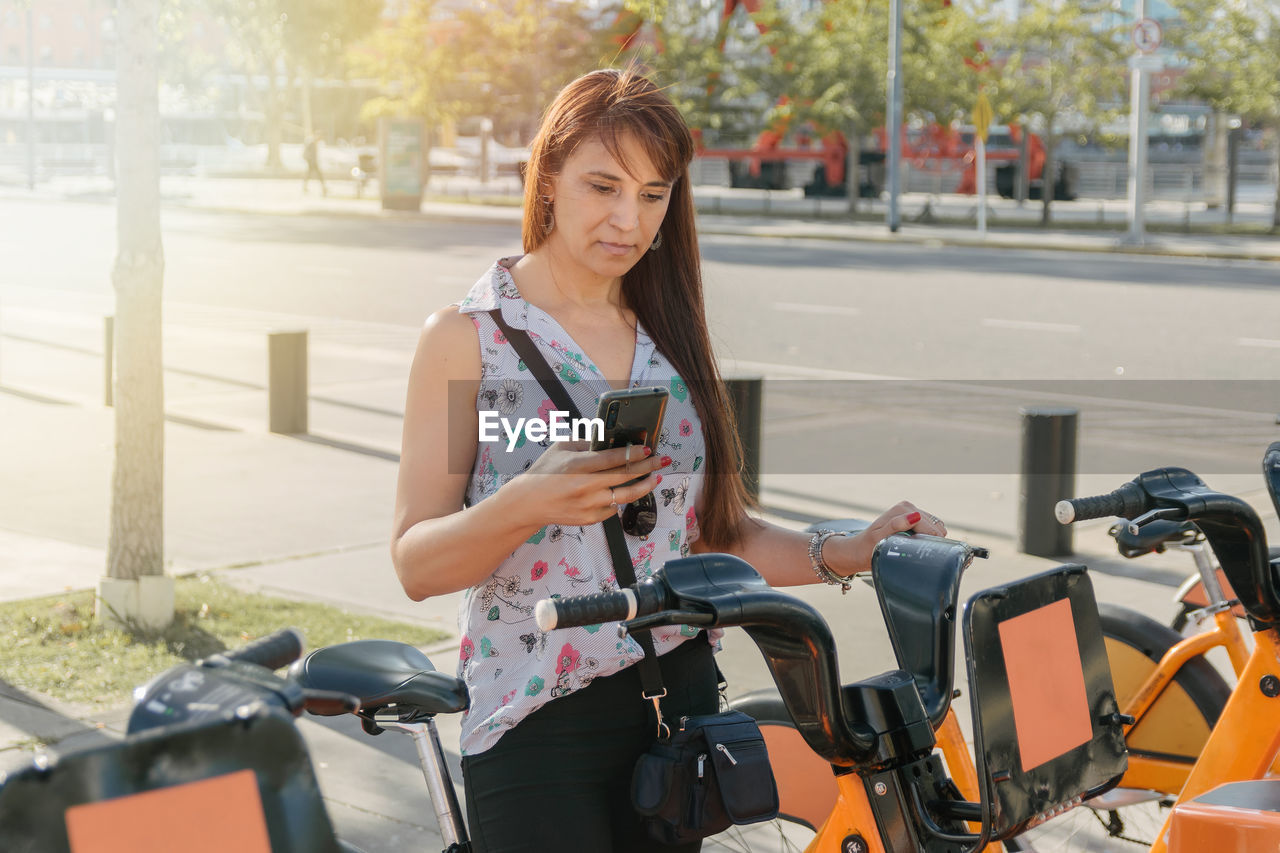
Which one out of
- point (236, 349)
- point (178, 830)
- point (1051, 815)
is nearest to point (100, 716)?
point (1051, 815)

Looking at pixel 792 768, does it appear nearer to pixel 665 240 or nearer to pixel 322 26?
pixel 665 240

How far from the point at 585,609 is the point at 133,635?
4.19 m

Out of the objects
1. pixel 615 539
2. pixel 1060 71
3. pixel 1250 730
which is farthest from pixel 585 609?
pixel 1060 71

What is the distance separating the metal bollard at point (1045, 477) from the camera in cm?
673

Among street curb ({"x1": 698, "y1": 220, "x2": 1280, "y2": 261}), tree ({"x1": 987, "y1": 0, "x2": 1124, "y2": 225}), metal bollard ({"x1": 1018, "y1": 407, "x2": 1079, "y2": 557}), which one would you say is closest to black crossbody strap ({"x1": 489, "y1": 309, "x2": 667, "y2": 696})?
metal bollard ({"x1": 1018, "y1": 407, "x2": 1079, "y2": 557})

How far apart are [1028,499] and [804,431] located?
9.31 ft

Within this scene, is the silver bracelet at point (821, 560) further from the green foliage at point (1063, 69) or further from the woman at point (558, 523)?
the green foliage at point (1063, 69)

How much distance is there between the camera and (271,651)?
1.47 meters

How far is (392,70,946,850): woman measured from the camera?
2.17 m

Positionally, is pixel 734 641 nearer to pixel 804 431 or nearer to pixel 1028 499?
pixel 1028 499

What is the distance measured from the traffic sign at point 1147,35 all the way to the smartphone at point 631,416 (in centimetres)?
2293

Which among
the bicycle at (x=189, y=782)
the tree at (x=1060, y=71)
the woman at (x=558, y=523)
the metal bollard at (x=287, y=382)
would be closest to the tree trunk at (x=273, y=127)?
the tree at (x=1060, y=71)

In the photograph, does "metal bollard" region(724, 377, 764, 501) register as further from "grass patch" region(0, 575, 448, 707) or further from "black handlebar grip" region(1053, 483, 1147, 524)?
"black handlebar grip" region(1053, 483, 1147, 524)

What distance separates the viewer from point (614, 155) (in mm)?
2295
